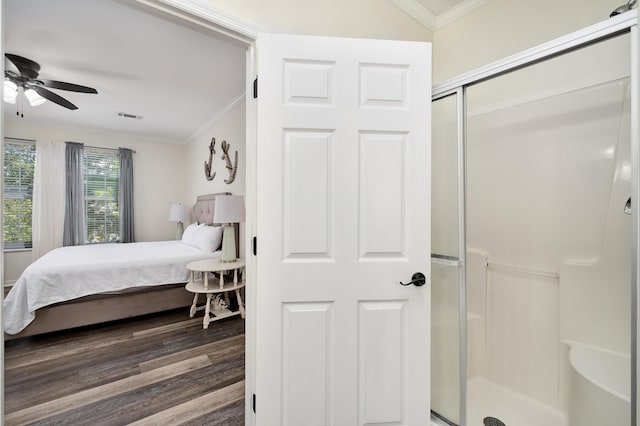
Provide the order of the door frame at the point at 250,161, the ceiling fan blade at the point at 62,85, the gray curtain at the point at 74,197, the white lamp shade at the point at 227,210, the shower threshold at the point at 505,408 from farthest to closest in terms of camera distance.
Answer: the gray curtain at the point at 74,197, the white lamp shade at the point at 227,210, the ceiling fan blade at the point at 62,85, the shower threshold at the point at 505,408, the door frame at the point at 250,161

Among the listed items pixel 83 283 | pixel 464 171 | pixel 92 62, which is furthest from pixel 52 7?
pixel 464 171

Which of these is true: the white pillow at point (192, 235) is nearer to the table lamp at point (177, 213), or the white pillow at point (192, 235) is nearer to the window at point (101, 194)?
the table lamp at point (177, 213)

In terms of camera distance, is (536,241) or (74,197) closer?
(536,241)

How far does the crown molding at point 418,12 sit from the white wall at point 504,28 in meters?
0.10

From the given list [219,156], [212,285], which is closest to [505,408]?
[212,285]

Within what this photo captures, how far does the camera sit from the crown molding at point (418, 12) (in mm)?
1843

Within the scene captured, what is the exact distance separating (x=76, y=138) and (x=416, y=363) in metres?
5.99

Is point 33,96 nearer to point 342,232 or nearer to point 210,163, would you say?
point 210,163

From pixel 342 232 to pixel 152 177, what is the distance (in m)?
5.31

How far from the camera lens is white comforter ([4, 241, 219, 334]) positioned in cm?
250

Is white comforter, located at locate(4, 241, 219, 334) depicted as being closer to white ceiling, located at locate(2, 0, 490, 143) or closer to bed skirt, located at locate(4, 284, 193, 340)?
bed skirt, located at locate(4, 284, 193, 340)

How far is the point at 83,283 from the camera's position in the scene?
276cm

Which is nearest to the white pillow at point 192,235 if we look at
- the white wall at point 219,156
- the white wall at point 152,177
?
the white wall at point 219,156

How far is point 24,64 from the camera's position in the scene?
2.44m
